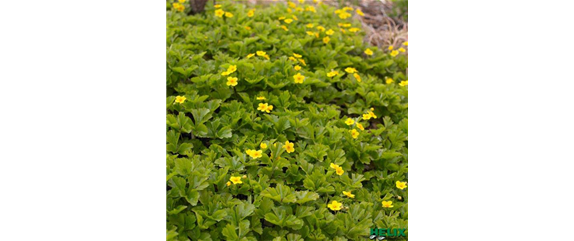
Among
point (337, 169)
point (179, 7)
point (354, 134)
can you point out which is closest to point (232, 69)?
point (354, 134)

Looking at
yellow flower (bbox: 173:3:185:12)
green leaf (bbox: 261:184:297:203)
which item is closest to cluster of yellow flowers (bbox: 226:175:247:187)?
green leaf (bbox: 261:184:297:203)

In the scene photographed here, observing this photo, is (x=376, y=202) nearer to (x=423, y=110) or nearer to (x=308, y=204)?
(x=308, y=204)

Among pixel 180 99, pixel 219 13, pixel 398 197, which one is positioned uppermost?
pixel 219 13

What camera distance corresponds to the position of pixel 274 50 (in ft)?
11.6

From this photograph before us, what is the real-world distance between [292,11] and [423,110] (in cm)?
295

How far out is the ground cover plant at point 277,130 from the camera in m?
2.22

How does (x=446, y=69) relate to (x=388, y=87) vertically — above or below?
above

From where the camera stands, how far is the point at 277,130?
2.78m

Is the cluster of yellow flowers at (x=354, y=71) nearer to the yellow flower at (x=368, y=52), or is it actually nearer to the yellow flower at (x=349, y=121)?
the yellow flower at (x=368, y=52)

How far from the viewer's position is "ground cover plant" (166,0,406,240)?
7.28 feet

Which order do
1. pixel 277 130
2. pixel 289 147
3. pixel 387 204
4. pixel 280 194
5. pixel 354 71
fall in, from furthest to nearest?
pixel 354 71
pixel 277 130
pixel 289 147
pixel 387 204
pixel 280 194

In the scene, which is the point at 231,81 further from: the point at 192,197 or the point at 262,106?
the point at 192,197
